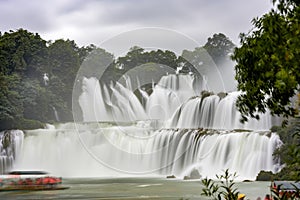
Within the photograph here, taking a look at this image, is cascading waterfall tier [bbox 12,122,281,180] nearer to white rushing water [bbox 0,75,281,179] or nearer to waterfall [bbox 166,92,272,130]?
white rushing water [bbox 0,75,281,179]

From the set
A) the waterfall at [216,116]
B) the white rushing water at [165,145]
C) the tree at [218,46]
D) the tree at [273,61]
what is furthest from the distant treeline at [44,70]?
the tree at [273,61]

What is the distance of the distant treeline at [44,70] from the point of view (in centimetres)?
3791

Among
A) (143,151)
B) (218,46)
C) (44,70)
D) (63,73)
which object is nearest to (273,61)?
Answer: (143,151)

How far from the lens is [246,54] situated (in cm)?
490

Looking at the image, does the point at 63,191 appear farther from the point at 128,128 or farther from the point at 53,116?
the point at 53,116

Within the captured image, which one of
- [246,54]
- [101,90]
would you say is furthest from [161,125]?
[246,54]

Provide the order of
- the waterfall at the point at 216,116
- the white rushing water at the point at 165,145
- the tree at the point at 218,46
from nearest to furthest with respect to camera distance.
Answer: the white rushing water at the point at 165,145 < the waterfall at the point at 216,116 < the tree at the point at 218,46

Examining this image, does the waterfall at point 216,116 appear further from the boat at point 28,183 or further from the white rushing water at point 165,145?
the boat at point 28,183

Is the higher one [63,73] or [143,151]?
[63,73]

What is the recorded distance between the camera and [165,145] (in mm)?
28297

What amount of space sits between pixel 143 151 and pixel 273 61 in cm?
2616

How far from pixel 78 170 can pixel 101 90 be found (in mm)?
18201

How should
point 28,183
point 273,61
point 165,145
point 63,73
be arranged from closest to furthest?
1. point 273,61
2. point 28,183
3. point 165,145
4. point 63,73

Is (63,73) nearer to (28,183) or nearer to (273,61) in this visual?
(28,183)
